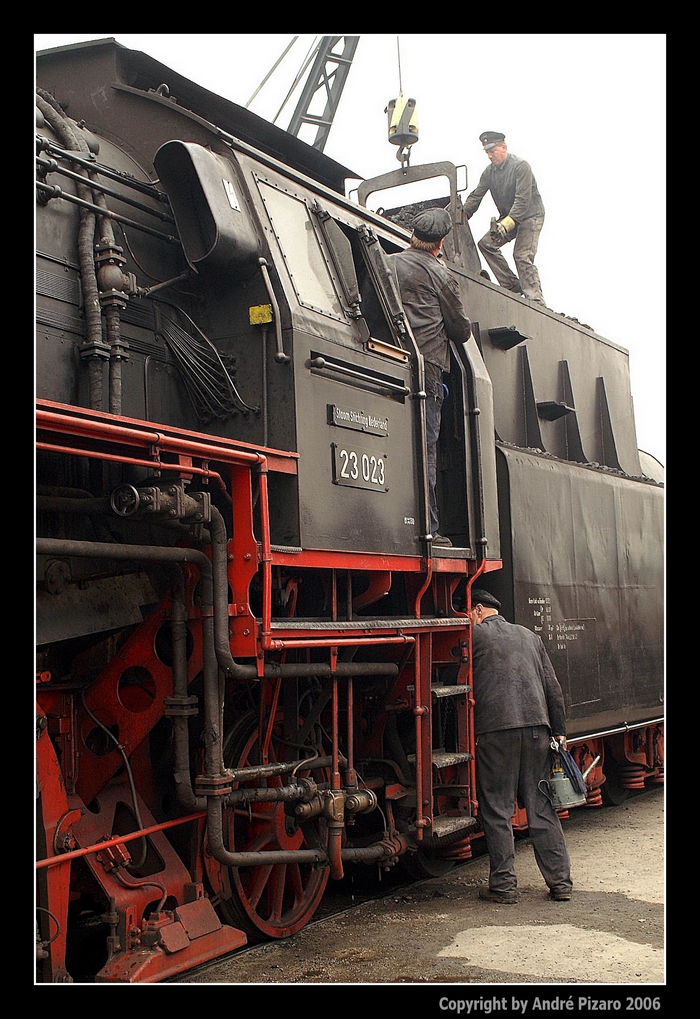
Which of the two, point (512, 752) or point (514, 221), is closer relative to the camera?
point (512, 752)

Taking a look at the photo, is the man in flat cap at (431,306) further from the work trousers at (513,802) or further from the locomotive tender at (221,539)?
the work trousers at (513,802)

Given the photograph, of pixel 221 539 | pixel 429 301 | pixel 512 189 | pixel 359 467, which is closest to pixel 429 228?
pixel 429 301

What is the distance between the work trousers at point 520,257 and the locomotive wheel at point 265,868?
5644 millimetres

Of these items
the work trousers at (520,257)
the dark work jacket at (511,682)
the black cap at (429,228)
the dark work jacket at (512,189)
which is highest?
the dark work jacket at (512,189)

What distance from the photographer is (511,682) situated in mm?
6355

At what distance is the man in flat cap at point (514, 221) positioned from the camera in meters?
9.67

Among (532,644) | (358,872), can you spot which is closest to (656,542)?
(532,644)

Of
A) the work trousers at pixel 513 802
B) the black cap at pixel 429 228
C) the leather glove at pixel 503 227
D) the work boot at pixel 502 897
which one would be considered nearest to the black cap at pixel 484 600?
the work trousers at pixel 513 802

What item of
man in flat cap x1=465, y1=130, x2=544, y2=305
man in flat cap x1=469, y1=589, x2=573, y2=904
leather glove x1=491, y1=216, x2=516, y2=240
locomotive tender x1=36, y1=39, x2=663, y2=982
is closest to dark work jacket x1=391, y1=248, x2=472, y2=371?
locomotive tender x1=36, y1=39, x2=663, y2=982

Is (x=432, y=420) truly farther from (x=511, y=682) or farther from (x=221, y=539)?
(x=221, y=539)

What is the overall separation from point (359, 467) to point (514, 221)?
5.11m

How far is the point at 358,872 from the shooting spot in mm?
7020

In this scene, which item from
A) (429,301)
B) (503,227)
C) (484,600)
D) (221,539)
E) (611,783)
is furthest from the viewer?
(503,227)

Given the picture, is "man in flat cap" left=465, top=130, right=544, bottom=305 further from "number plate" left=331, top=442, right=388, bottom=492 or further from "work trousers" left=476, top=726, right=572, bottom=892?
"work trousers" left=476, top=726, right=572, bottom=892
